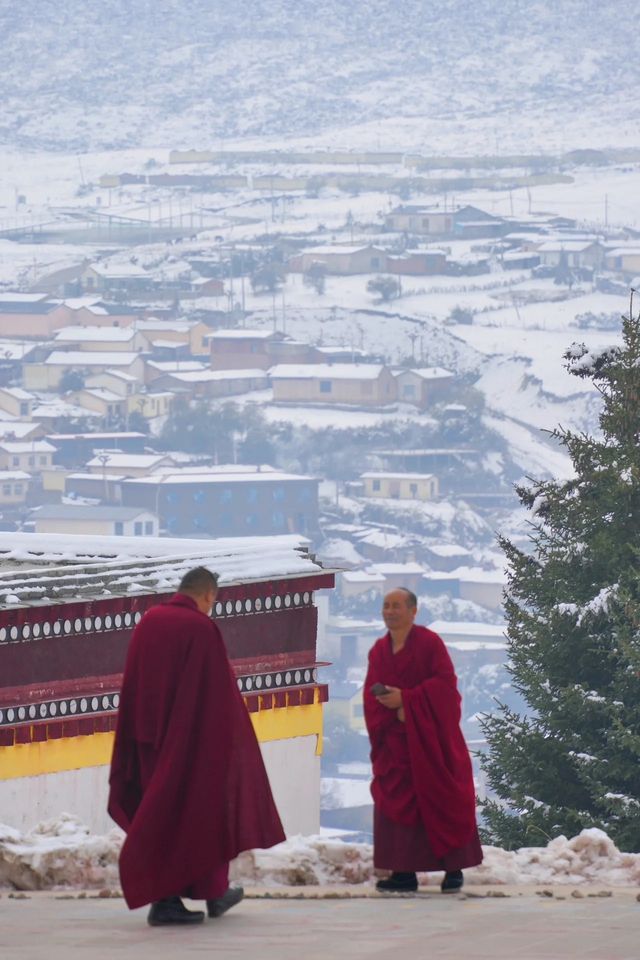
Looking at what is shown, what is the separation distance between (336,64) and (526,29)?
598 inches

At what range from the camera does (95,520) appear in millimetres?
69750

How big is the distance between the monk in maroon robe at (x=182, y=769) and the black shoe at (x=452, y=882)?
0.45m

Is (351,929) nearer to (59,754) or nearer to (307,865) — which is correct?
(307,865)

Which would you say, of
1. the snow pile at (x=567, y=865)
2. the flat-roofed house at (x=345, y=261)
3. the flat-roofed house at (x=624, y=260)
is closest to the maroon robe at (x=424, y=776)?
the snow pile at (x=567, y=865)

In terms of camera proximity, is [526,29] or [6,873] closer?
[6,873]

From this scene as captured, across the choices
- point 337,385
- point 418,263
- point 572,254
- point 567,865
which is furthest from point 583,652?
point 572,254

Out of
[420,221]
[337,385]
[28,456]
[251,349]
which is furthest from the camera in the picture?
[420,221]

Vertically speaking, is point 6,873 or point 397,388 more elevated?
point 6,873

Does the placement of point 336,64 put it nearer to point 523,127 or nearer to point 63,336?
point 523,127

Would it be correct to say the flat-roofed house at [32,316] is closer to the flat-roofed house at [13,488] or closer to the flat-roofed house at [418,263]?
the flat-roofed house at [418,263]

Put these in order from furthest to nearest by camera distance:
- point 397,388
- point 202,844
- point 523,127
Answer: point 523,127, point 397,388, point 202,844

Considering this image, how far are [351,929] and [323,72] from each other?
162m

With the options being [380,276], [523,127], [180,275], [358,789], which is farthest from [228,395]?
[523,127]

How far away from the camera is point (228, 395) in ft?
299
